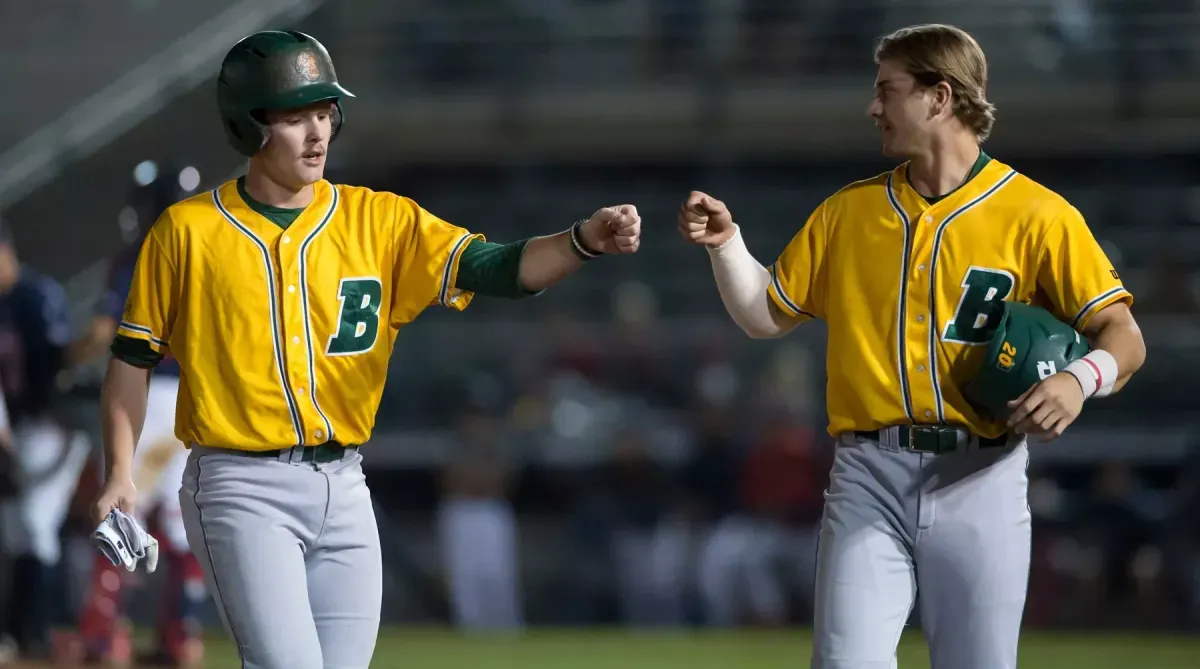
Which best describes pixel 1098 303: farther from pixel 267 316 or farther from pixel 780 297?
pixel 267 316

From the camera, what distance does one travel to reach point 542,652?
30.6 feet

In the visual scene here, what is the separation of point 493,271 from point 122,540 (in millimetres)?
1028

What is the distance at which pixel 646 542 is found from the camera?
11.3 m

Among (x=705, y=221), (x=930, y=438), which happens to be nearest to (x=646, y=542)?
(x=705, y=221)

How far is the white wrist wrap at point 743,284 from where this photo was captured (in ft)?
13.5

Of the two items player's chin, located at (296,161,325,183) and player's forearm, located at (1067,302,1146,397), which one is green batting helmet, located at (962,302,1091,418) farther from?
player's chin, located at (296,161,325,183)

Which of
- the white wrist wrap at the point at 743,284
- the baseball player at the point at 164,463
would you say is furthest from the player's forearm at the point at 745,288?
the baseball player at the point at 164,463

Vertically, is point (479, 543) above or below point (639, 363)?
below

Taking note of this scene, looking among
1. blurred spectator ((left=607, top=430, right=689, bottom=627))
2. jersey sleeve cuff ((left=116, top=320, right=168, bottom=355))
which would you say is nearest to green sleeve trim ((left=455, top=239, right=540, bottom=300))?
jersey sleeve cuff ((left=116, top=320, right=168, bottom=355))

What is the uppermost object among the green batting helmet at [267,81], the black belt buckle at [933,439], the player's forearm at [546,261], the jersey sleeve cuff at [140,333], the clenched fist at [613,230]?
the green batting helmet at [267,81]

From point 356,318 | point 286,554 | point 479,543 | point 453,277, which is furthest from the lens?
point 479,543

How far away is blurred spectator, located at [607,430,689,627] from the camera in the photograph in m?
11.2

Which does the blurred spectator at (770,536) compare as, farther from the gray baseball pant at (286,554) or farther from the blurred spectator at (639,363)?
the gray baseball pant at (286,554)

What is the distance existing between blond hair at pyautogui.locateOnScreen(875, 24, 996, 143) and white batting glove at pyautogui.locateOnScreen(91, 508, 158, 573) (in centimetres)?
202
